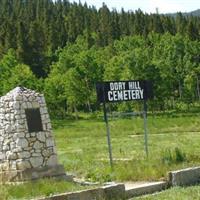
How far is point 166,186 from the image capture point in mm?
16109

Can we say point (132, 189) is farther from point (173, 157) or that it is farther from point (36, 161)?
point (173, 157)

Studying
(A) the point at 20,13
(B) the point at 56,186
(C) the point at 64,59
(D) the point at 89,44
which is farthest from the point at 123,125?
(A) the point at 20,13

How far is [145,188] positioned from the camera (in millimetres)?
15547

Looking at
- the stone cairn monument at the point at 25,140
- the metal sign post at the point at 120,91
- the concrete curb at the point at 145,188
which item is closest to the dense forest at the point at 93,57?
the metal sign post at the point at 120,91

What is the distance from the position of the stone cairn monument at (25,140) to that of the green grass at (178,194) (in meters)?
3.10

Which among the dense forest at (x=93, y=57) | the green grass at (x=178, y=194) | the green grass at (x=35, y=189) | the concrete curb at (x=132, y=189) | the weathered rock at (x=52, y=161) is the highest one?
the dense forest at (x=93, y=57)

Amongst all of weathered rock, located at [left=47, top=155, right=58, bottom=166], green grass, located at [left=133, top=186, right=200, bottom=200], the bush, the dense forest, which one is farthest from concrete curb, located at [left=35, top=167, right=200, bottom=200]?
the dense forest

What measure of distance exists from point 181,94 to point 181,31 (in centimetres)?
5010

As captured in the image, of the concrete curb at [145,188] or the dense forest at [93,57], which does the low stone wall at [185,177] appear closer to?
the concrete curb at [145,188]

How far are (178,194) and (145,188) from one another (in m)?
1.34

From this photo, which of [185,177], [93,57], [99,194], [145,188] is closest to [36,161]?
[145,188]

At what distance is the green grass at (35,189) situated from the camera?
14047 millimetres

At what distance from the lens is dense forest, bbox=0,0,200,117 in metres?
81.2

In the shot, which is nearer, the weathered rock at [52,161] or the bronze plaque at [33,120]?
the bronze plaque at [33,120]
